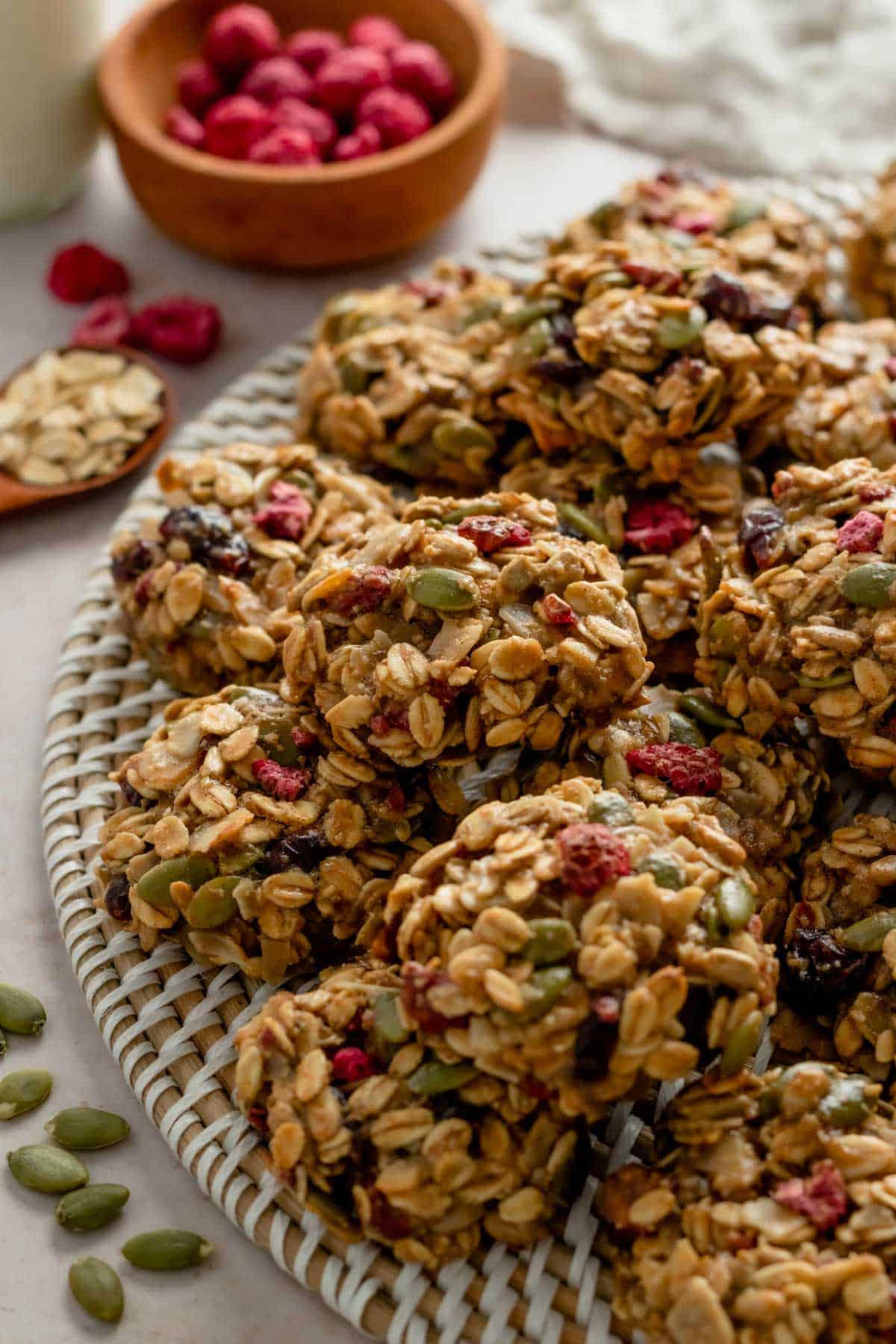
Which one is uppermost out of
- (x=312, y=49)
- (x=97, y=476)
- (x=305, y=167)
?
(x=312, y=49)

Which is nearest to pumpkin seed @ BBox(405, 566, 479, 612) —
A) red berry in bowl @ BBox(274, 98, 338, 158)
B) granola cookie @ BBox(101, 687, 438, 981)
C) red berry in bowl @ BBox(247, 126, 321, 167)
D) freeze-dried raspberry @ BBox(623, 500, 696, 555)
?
granola cookie @ BBox(101, 687, 438, 981)

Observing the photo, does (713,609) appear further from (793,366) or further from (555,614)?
(793,366)

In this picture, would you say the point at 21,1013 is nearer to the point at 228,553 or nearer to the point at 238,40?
the point at 228,553

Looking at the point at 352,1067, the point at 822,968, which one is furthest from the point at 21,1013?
the point at 822,968

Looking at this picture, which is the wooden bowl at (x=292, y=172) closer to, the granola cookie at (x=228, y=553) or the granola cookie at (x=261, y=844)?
the granola cookie at (x=228, y=553)

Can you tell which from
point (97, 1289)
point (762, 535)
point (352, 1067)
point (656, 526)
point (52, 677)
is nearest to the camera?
point (352, 1067)

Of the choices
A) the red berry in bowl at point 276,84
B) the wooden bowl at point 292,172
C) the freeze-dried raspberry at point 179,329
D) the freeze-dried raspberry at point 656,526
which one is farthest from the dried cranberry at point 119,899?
the red berry in bowl at point 276,84

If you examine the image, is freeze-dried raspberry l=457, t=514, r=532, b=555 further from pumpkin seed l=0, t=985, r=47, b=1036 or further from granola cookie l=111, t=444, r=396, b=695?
pumpkin seed l=0, t=985, r=47, b=1036
